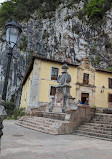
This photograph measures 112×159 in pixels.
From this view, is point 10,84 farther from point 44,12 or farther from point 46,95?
point 44,12

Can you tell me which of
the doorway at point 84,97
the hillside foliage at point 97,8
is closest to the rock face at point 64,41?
the hillside foliage at point 97,8

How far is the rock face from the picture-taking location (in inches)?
1203

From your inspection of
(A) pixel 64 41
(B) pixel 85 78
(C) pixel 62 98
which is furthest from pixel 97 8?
(C) pixel 62 98

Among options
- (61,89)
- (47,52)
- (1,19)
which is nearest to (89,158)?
(61,89)

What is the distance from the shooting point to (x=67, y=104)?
34.1 ft

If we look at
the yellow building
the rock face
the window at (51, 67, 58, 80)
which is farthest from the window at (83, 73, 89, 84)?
the rock face

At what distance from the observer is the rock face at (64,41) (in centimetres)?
3056

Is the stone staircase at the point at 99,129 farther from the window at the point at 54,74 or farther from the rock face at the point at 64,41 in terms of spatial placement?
the rock face at the point at 64,41

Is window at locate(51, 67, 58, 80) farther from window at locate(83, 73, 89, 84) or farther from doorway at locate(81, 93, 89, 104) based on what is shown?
doorway at locate(81, 93, 89, 104)

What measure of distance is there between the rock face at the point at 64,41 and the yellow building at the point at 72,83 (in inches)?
269

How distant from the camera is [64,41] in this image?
3078 cm

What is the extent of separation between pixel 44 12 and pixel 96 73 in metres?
25.8

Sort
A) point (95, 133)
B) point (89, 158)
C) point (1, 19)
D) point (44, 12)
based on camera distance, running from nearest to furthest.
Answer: point (89, 158)
point (95, 133)
point (44, 12)
point (1, 19)

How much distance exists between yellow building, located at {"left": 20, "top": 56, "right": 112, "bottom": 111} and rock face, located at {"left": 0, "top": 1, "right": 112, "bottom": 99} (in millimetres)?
6832
